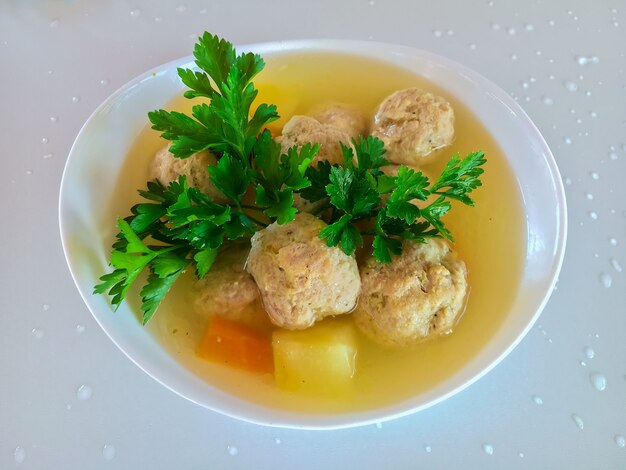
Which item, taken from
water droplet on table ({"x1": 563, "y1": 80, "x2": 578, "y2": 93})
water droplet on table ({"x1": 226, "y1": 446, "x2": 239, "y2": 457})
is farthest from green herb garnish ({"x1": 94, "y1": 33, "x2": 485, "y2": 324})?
water droplet on table ({"x1": 563, "y1": 80, "x2": 578, "y2": 93})

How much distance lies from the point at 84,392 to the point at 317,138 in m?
0.96

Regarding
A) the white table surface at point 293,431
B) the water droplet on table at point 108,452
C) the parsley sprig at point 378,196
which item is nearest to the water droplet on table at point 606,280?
the white table surface at point 293,431

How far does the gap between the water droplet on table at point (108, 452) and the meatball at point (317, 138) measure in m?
0.92

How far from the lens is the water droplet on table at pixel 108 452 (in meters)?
1.38

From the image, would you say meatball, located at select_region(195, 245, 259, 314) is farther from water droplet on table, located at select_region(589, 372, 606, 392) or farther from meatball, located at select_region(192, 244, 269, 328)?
water droplet on table, located at select_region(589, 372, 606, 392)

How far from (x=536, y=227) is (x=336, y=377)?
75 centimetres

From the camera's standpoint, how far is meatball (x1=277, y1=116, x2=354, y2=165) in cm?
143

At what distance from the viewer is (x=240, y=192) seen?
4.39 ft

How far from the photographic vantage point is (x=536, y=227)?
1.56 metres

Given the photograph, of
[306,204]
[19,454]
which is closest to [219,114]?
[306,204]

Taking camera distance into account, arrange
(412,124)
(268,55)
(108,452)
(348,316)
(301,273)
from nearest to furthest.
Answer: (301,273), (108,452), (348,316), (412,124), (268,55)

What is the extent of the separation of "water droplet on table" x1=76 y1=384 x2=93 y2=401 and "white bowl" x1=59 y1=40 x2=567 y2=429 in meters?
0.25

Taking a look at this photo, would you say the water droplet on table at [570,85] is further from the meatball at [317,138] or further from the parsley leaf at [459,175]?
the meatball at [317,138]

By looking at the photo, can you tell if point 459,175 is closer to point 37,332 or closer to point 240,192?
point 240,192
